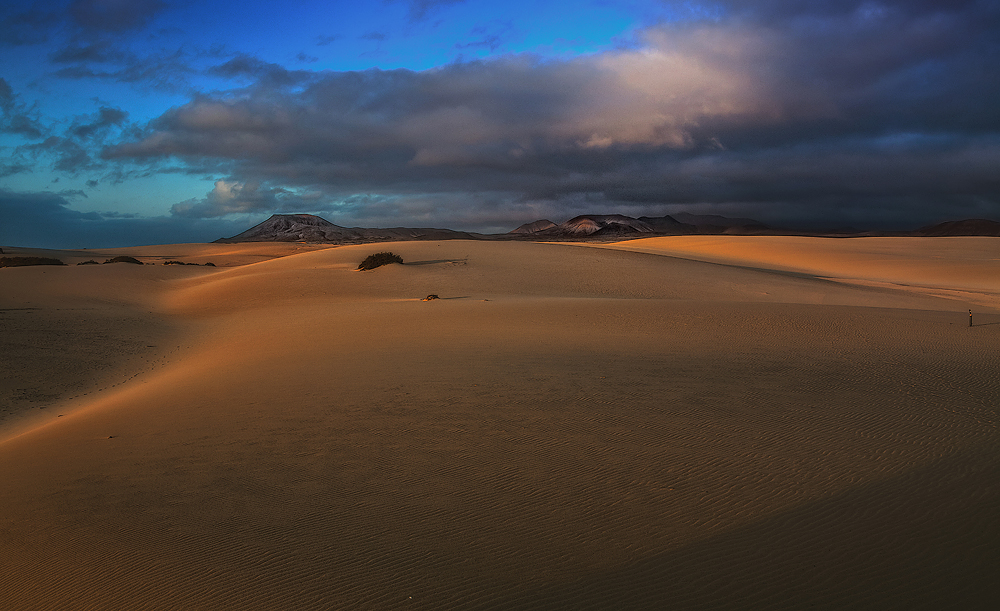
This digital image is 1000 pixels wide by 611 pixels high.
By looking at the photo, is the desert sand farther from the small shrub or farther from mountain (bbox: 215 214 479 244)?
mountain (bbox: 215 214 479 244)

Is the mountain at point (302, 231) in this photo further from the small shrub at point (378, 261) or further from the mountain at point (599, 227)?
the small shrub at point (378, 261)

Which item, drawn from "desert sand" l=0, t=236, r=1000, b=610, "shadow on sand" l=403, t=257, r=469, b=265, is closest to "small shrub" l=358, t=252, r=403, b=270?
"shadow on sand" l=403, t=257, r=469, b=265

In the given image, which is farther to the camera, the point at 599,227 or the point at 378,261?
the point at 599,227

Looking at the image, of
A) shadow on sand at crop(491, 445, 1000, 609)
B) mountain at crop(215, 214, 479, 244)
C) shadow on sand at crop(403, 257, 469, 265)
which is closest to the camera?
shadow on sand at crop(491, 445, 1000, 609)

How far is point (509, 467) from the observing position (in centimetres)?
540

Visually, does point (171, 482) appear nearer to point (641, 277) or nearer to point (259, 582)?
point (259, 582)

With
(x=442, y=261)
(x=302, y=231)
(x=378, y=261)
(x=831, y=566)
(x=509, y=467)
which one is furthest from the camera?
(x=302, y=231)

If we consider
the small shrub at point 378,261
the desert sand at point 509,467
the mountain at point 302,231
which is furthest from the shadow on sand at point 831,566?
the mountain at point 302,231

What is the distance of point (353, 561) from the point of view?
3.82 meters

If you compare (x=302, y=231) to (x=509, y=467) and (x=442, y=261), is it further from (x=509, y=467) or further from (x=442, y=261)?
(x=509, y=467)

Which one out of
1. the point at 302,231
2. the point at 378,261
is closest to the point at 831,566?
the point at 378,261

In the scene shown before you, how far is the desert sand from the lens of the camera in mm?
3572

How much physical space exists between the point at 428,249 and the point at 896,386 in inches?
1116

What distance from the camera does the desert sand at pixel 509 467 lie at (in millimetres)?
3572
